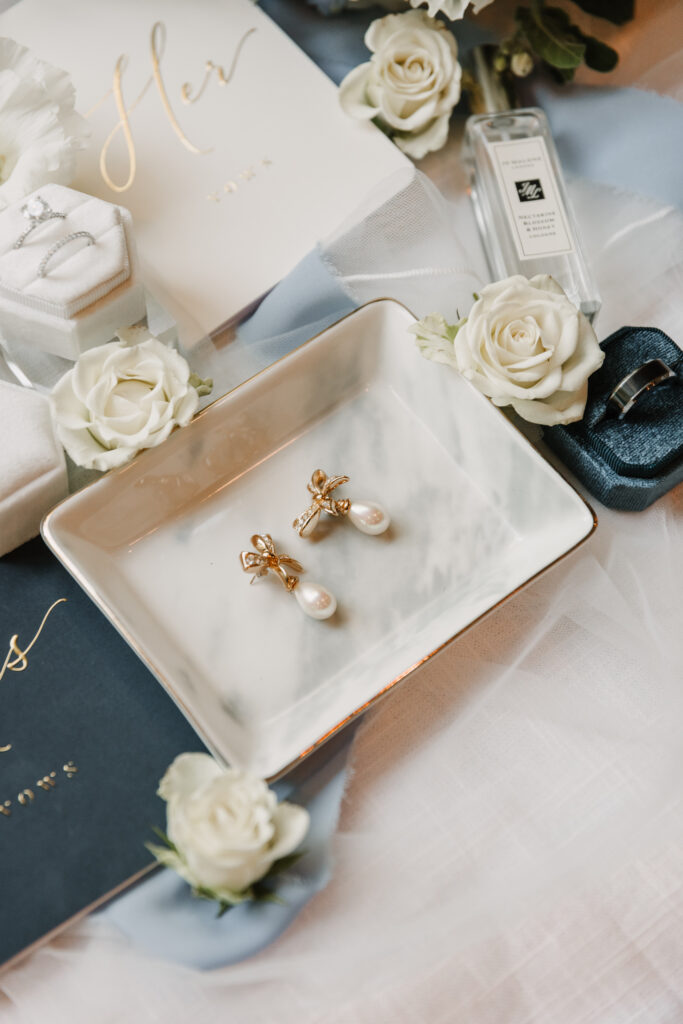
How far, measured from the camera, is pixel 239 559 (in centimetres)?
74

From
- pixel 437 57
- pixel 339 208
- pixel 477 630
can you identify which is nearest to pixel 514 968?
pixel 477 630

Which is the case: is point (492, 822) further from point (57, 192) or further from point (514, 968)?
point (57, 192)

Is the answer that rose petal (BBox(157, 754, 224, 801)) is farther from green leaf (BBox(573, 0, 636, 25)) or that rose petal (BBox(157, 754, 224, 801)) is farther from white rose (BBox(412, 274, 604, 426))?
green leaf (BBox(573, 0, 636, 25))

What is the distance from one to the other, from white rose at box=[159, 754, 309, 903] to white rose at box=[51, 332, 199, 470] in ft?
0.78

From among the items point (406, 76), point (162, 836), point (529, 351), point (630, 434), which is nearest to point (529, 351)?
point (529, 351)

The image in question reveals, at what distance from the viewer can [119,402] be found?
27.1 inches

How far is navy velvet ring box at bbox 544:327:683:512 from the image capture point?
72 cm

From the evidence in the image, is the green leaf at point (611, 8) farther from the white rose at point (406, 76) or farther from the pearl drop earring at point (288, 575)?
the pearl drop earring at point (288, 575)

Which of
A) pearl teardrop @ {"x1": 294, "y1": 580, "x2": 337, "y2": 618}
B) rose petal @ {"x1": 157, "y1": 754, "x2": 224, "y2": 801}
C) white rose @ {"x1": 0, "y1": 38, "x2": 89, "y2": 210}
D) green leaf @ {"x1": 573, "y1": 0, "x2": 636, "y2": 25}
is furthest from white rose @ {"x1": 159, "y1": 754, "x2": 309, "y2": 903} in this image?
green leaf @ {"x1": 573, "y1": 0, "x2": 636, "y2": 25}

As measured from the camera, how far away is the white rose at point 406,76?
2.75 feet

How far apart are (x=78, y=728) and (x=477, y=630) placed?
1.06 ft

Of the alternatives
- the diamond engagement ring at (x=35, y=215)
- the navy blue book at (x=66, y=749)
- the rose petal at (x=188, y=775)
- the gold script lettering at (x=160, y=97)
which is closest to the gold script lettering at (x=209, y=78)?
the gold script lettering at (x=160, y=97)

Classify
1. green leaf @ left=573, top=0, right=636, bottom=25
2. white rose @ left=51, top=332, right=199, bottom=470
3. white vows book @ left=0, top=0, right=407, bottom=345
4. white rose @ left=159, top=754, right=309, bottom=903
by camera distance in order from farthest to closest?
green leaf @ left=573, top=0, right=636, bottom=25
white vows book @ left=0, top=0, right=407, bottom=345
white rose @ left=51, top=332, right=199, bottom=470
white rose @ left=159, top=754, right=309, bottom=903

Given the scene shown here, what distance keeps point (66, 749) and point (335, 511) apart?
0.28m
